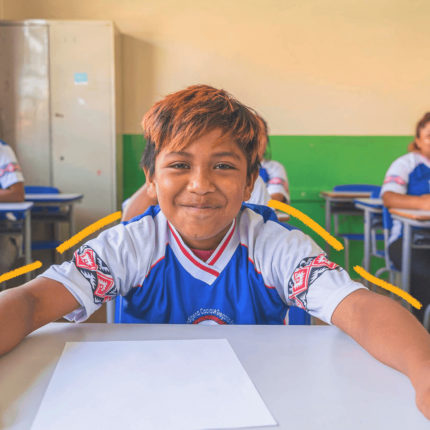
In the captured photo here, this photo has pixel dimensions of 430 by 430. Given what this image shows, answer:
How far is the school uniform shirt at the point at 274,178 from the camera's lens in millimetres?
3363

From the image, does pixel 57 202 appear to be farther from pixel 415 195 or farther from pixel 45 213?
pixel 415 195

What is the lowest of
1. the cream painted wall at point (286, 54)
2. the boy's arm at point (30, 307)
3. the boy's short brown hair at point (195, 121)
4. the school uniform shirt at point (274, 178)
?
the boy's arm at point (30, 307)

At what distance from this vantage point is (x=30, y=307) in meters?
0.72

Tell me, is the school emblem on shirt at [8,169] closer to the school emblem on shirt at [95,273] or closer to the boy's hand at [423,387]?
the school emblem on shirt at [95,273]

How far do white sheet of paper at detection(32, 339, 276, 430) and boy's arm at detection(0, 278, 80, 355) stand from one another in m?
0.08

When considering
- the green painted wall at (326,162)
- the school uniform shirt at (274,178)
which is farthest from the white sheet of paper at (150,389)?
the green painted wall at (326,162)

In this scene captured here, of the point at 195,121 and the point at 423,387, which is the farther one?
the point at 195,121

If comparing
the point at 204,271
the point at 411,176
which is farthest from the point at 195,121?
the point at 411,176

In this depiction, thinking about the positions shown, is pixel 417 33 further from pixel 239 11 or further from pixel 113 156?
pixel 113 156

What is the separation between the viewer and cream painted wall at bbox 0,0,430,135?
4504 millimetres

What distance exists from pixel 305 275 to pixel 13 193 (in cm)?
257

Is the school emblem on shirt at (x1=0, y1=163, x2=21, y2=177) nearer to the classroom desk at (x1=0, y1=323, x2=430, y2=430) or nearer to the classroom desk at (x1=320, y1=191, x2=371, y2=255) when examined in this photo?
the classroom desk at (x1=0, y1=323, x2=430, y2=430)

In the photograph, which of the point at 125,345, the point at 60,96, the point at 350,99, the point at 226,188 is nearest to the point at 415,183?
the point at 350,99

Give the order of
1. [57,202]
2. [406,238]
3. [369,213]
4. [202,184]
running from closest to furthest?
1. [202,184]
2. [406,238]
3. [369,213]
4. [57,202]
